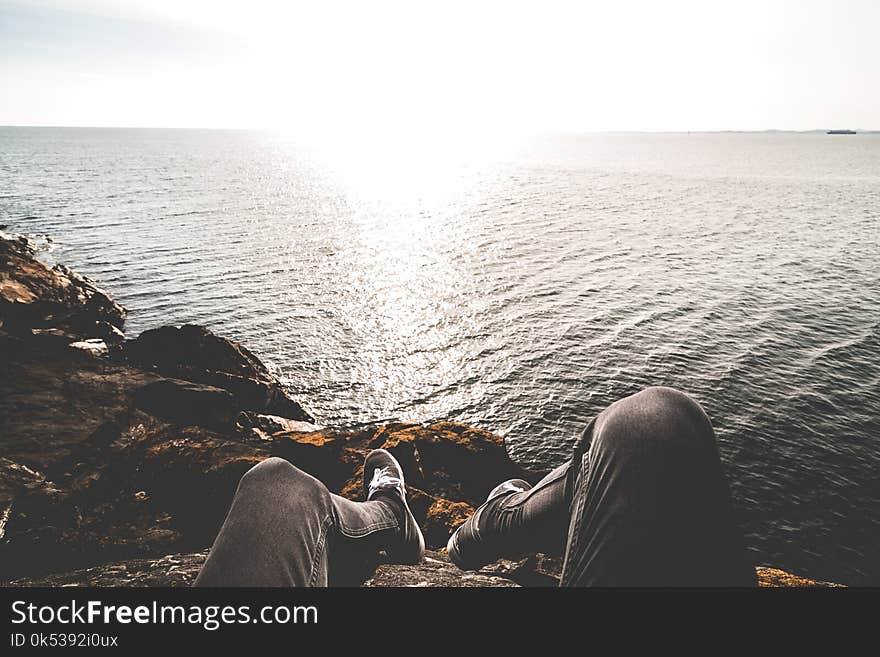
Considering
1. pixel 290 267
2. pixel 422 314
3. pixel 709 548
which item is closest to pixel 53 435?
pixel 709 548

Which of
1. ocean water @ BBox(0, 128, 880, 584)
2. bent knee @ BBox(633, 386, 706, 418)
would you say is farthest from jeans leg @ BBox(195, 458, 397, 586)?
ocean water @ BBox(0, 128, 880, 584)

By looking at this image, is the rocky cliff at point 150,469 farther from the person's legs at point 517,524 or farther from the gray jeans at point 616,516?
the gray jeans at point 616,516

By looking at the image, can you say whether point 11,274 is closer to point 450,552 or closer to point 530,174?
point 450,552

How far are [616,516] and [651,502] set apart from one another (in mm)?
190

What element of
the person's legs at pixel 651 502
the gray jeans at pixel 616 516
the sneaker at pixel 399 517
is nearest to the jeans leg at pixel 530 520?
the gray jeans at pixel 616 516

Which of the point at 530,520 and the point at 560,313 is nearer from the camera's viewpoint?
the point at 530,520

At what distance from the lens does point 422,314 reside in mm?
24984

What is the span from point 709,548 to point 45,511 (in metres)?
6.70

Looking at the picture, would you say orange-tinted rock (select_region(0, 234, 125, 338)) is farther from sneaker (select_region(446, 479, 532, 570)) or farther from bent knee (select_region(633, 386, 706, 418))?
bent knee (select_region(633, 386, 706, 418))

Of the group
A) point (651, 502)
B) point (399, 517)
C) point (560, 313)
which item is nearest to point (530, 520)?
point (651, 502)

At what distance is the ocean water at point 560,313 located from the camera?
1437 centimetres

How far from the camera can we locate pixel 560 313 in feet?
78.4

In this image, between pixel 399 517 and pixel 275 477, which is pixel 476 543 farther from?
pixel 275 477

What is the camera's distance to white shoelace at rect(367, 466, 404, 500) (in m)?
4.20
